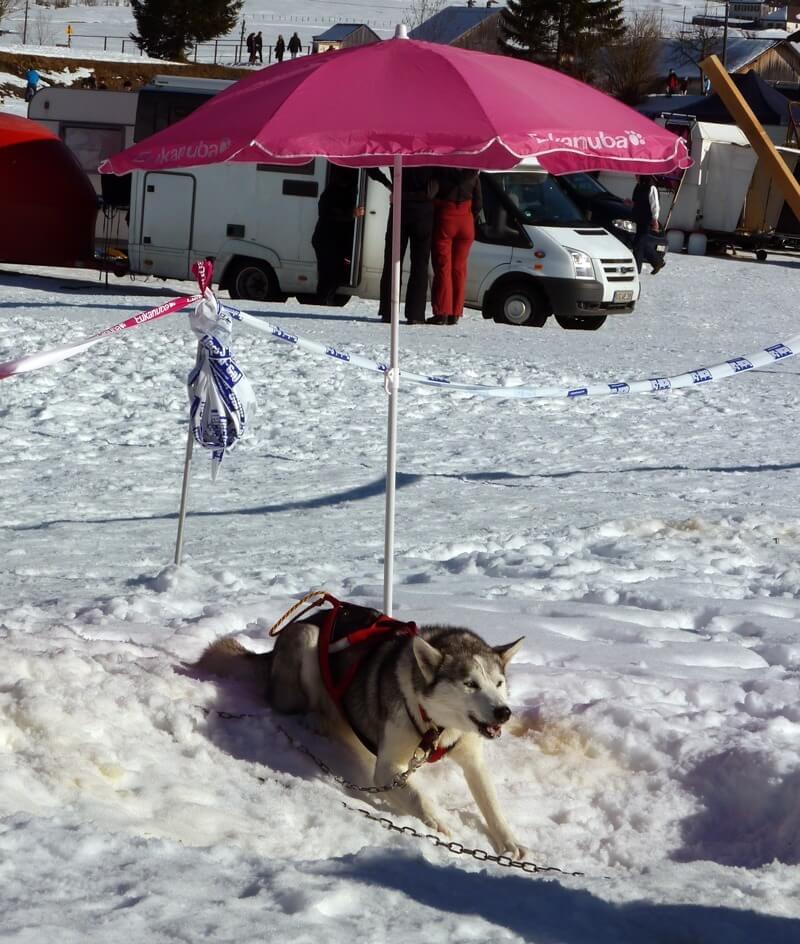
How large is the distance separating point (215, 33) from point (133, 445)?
78991 mm

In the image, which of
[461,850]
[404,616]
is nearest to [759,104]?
[404,616]

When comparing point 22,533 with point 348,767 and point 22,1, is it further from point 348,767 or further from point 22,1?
point 22,1

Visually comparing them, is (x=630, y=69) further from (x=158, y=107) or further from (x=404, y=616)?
(x=404, y=616)

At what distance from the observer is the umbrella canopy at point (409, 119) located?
4.76m

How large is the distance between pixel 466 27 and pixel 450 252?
84.5 m

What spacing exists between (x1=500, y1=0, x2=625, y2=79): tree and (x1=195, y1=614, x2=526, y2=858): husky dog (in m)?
71.7

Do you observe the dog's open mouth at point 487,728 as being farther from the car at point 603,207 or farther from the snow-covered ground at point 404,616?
the car at point 603,207

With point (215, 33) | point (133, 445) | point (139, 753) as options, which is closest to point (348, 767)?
point (139, 753)

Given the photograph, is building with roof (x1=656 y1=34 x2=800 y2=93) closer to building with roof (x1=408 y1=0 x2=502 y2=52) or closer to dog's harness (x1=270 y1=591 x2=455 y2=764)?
building with roof (x1=408 y1=0 x2=502 y2=52)

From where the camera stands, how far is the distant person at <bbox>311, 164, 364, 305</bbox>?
15.1 metres

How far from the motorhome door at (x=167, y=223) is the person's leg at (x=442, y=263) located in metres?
3.43

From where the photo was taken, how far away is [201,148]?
4.93m

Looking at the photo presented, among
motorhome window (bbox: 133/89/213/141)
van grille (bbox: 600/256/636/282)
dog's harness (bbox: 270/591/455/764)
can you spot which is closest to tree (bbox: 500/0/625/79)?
motorhome window (bbox: 133/89/213/141)

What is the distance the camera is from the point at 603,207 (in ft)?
74.3
